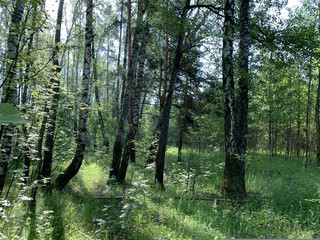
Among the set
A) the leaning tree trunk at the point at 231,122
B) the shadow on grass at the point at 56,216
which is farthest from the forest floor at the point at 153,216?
the leaning tree trunk at the point at 231,122

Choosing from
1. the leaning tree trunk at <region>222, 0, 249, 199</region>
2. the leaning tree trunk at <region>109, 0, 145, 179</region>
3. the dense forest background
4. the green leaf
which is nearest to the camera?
the green leaf

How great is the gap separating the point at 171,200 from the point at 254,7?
7.31m

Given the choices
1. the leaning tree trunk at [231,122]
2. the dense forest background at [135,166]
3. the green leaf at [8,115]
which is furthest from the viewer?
the leaning tree trunk at [231,122]

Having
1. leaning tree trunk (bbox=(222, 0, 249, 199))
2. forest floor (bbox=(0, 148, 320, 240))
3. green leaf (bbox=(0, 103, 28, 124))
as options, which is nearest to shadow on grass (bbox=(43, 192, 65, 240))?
forest floor (bbox=(0, 148, 320, 240))

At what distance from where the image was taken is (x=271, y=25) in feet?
20.6

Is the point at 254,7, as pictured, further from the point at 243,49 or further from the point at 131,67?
the point at 131,67

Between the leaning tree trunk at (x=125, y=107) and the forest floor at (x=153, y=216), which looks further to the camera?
the leaning tree trunk at (x=125, y=107)

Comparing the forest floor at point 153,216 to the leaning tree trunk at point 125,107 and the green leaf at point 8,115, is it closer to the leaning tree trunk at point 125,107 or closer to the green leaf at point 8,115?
the leaning tree trunk at point 125,107

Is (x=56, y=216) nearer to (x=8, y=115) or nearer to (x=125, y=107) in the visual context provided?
(x=125, y=107)

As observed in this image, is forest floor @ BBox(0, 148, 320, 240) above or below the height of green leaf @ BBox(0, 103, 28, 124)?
below

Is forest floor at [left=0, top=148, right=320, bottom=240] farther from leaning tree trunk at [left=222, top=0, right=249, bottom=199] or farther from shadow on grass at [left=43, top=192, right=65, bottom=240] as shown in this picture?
leaning tree trunk at [left=222, top=0, right=249, bottom=199]

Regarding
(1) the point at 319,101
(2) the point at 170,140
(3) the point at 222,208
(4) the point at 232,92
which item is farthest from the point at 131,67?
(2) the point at 170,140

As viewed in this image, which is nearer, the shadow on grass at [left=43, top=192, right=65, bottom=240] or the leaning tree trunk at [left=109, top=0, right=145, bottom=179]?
the shadow on grass at [left=43, top=192, right=65, bottom=240]

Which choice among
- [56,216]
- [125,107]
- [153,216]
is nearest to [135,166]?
[153,216]
